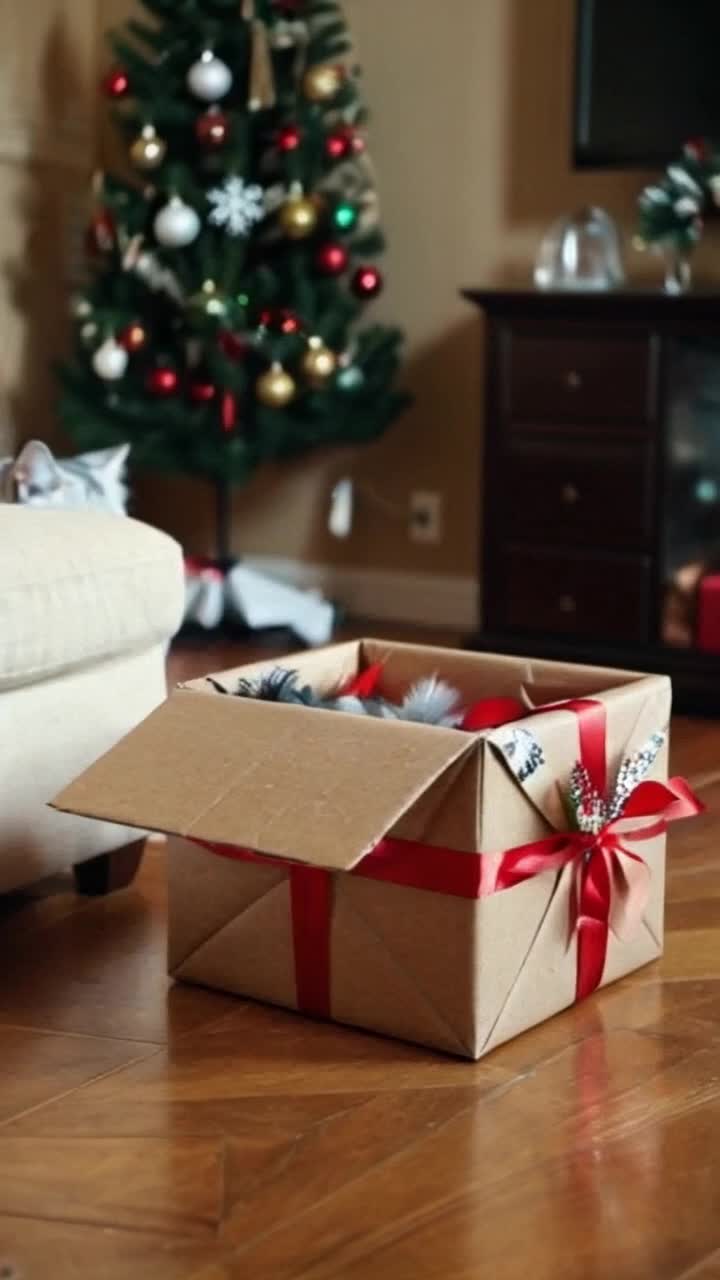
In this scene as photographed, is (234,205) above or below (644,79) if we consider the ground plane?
below

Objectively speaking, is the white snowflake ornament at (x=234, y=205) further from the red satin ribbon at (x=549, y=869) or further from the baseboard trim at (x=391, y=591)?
the red satin ribbon at (x=549, y=869)

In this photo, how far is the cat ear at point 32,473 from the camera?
2598mm

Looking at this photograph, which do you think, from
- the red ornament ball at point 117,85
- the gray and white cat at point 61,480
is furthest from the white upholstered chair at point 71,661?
the red ornament ball at point 117,85

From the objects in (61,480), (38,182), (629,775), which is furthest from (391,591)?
(629,775)

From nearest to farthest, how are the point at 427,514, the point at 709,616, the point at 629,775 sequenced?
the point at 629,775
the point at 709,616
the point at 427,514

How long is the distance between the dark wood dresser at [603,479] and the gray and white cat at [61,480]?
0.97 meters

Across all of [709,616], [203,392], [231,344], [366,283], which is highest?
[366,283]

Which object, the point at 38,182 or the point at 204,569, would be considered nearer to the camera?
the point at 204,569

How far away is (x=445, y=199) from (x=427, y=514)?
0.70 metres

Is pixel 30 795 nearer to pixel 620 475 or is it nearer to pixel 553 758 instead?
pixel 553 758

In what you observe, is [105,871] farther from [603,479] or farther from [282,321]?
[282,321]

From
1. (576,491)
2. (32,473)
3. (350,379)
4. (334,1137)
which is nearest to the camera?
(334,1137)

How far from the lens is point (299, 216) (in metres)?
3.91

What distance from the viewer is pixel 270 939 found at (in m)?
1.85
